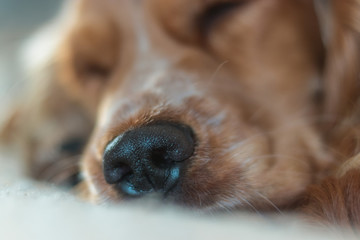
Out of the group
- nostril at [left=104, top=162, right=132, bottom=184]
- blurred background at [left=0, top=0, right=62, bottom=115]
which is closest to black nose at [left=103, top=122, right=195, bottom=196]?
nostril at [left=104, top=162, right=132, bottom=184]

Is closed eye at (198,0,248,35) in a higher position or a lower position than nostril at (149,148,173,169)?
higher

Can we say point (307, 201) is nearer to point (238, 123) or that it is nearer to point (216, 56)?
point (238, 123)

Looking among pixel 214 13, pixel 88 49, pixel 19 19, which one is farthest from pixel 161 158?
pixel 19 19

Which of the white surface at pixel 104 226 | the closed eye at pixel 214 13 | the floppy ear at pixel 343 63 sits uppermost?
the white surface at pixel 104 226

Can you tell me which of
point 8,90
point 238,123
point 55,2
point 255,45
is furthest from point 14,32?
point 238,123

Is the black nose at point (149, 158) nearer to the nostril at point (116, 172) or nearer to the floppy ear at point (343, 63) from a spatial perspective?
the nostril at point (116, 172)

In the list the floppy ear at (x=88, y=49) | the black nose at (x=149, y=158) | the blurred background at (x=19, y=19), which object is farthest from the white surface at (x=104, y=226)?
the blurred background at (x=19, y=19)

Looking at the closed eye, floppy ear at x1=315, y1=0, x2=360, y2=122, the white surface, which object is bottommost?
floppy ear at x1=315, y1=0, x2=360, y2=122

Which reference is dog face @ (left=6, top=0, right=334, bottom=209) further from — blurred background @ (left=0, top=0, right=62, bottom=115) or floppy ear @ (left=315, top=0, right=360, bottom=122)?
blurred background @ (left=0, top=0, right=62, bottom=115)
